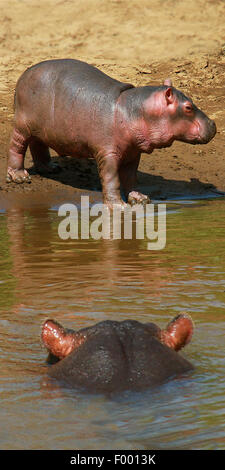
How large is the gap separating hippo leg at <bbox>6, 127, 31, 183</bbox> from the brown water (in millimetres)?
1078

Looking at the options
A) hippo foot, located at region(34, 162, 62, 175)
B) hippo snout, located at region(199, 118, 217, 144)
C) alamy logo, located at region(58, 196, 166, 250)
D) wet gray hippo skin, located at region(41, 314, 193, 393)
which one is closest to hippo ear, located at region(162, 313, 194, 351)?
wet gray hippo skin, located at region(41, 314, 193, 393)

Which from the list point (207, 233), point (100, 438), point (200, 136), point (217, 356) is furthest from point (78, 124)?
point (100, 438)

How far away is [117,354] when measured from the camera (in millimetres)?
3164

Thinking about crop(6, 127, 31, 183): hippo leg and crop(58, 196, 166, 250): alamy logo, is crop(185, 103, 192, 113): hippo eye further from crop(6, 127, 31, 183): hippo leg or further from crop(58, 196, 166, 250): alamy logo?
crop(6, 127, 31, 183): hippo leg

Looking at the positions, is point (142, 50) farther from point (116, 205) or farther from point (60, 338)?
point (60, 338)

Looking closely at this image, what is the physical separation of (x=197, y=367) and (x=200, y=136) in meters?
5.05

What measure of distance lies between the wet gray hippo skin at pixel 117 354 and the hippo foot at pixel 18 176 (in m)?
5.93

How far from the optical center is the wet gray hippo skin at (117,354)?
3.15m

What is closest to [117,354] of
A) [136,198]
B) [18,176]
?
[136,198]

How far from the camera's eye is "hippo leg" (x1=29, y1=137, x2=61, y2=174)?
952 cm

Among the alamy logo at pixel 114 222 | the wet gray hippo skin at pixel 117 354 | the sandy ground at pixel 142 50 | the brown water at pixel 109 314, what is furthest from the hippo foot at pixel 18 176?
the wet gray hippo skin at pixel 117 354

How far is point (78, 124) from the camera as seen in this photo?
8.47 metres

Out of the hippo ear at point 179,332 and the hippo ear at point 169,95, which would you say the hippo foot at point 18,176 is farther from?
the hippo ear at point 179,332

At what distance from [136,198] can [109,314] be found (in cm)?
437
